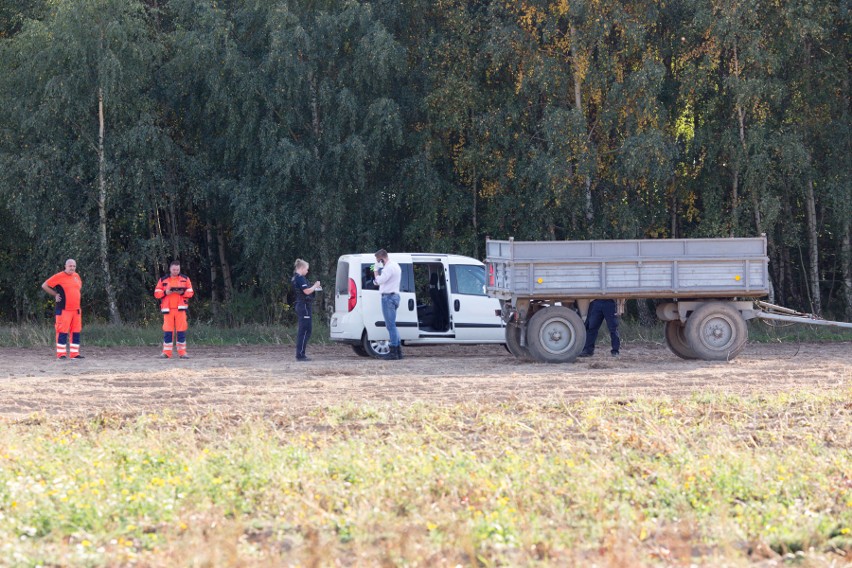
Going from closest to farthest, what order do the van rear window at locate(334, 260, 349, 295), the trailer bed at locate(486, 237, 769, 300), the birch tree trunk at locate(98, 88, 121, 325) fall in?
1. the trailer bed at locate(486, 237, 769, 300)
2. the van rear window at locate(334, 260, 349, 295)
3. the birch tree trunk at locate(98, 88, 121, 325)

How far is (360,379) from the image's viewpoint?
1522cm

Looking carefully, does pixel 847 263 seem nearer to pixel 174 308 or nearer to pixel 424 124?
pixel 424 124

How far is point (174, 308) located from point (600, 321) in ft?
23.1

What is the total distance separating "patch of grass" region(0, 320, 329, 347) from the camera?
23.0 metres

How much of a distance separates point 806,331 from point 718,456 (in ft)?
51.3

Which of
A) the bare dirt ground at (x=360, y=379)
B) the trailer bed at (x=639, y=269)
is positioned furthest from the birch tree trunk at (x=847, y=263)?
the trailer bed at (x=639, y=269)

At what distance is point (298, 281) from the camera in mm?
18812

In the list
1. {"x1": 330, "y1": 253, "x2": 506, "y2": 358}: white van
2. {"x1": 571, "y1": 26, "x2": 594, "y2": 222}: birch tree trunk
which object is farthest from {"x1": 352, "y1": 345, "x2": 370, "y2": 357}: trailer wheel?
{"x1": 571, "y1": 26, "x2": 594, "y2": 222}: birch tree trunk

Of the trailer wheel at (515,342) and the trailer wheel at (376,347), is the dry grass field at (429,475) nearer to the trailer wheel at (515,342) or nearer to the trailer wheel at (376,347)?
the trailer wheel at (515,342)

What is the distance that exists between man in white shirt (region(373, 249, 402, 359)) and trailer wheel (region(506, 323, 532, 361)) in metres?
1.78

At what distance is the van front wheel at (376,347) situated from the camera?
1872cm

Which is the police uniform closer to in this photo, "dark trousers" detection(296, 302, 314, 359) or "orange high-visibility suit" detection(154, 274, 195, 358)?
"dark trousers" detection(296, 302, 314, 359)

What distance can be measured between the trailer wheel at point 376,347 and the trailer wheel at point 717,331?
189 inches

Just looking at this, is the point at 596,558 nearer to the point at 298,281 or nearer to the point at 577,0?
the point at 298,281
